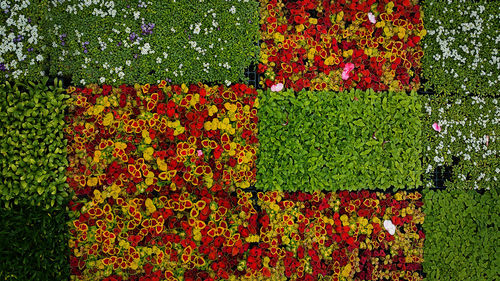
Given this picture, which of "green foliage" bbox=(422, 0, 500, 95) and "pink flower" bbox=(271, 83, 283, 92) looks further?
"green foliage" bbox=(422, 0, 500, 95)

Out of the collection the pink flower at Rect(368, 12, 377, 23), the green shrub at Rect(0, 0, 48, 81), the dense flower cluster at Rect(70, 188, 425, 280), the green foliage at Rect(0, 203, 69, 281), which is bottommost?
the green foliage at Rect(0, 203, 69, 281)

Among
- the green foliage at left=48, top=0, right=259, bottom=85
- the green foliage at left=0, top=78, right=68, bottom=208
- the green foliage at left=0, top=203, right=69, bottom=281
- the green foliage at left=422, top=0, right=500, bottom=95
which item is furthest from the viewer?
the green foliage at left=422, top=0, right=500, bottom=95

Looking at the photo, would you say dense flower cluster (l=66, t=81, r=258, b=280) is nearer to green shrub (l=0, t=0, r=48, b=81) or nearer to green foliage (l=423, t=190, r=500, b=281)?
green shrub (l=0, t=0, r=48, b=81)

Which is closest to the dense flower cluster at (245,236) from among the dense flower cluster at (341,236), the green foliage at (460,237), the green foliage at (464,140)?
the dense flower cluster at (341,236)

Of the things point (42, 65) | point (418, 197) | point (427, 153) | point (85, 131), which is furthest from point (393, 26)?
point (42, 65)

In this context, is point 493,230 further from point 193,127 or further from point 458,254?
point 193,127

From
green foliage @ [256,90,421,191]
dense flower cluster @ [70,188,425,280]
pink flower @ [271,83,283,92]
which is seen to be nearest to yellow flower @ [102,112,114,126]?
→ dense flower cluster @ [70,188,425,280]

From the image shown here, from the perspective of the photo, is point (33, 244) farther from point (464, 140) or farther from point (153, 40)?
point (464, 140)
